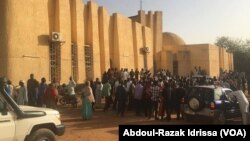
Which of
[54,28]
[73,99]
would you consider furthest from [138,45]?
[73,99]

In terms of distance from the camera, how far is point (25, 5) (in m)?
20.9

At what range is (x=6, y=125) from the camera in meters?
8.32

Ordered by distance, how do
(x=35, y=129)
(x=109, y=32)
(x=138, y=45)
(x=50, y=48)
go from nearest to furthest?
(x=35, y=129), (x=50, y=48), (x=109, y=32), (x=138, y=45)

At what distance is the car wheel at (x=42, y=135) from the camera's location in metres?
8.92

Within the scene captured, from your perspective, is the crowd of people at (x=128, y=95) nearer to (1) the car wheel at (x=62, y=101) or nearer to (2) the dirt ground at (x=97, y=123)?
(2) the dirt ground at (x=97, y=123)

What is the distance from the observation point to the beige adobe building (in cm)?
2031

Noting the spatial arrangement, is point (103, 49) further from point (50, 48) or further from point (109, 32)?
point (50, 48)

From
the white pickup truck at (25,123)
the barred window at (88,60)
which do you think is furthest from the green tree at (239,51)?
the white pickup truck at (25,123)

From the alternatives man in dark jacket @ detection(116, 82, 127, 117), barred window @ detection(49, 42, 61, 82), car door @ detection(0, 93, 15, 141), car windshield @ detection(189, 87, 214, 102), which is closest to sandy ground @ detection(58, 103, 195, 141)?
man in dark jacket @ detection(116, 82, 127, 117)

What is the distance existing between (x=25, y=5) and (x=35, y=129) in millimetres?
13178

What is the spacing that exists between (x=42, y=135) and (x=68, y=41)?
15.2 meters

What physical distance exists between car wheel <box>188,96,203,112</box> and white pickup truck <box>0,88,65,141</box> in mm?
6827

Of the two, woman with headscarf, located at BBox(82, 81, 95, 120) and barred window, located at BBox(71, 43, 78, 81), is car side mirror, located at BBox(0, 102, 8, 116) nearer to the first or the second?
woman with headscarf, located at BBox(82, 81, 95, 120)

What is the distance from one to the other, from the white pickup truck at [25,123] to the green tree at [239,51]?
190ft
